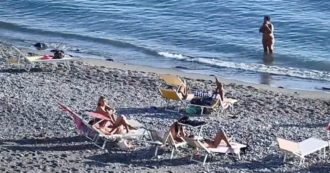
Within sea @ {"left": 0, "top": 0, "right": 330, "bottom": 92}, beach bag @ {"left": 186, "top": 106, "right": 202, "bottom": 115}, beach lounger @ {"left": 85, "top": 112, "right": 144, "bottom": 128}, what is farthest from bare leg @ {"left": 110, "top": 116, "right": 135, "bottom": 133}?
sea @ {"left": 0, "top": 0, "right": 330, "bottom": 92}

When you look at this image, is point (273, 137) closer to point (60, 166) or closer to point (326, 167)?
point (326, 167)

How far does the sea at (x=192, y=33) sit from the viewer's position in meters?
31.7

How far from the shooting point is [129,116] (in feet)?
72.1

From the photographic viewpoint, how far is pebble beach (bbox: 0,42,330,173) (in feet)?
59.9

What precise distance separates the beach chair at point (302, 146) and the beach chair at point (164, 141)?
6.92 ft

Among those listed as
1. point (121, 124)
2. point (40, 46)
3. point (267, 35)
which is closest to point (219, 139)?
point (121, 124)

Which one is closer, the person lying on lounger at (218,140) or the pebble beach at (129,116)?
the pebble beach at (129,116)

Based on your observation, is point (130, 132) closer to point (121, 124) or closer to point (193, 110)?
point (121, 124)

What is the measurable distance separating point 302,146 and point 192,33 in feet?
64.6

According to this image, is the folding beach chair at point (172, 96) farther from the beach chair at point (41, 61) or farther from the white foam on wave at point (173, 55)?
the white foam on wave at point (173, 55)

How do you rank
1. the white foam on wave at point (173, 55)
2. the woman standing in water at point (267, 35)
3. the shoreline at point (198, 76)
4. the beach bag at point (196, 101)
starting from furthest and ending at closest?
the white foam on wave at point (173, 55) → the woman standing in water at point (267, 35) → the shoreline at point (198, 76) → the beach bag at point (196, 101)

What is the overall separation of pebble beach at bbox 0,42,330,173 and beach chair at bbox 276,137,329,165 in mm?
253

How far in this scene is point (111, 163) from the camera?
1822 centimetres

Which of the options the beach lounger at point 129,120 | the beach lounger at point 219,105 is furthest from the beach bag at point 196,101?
the beach lounger at point 129,120
